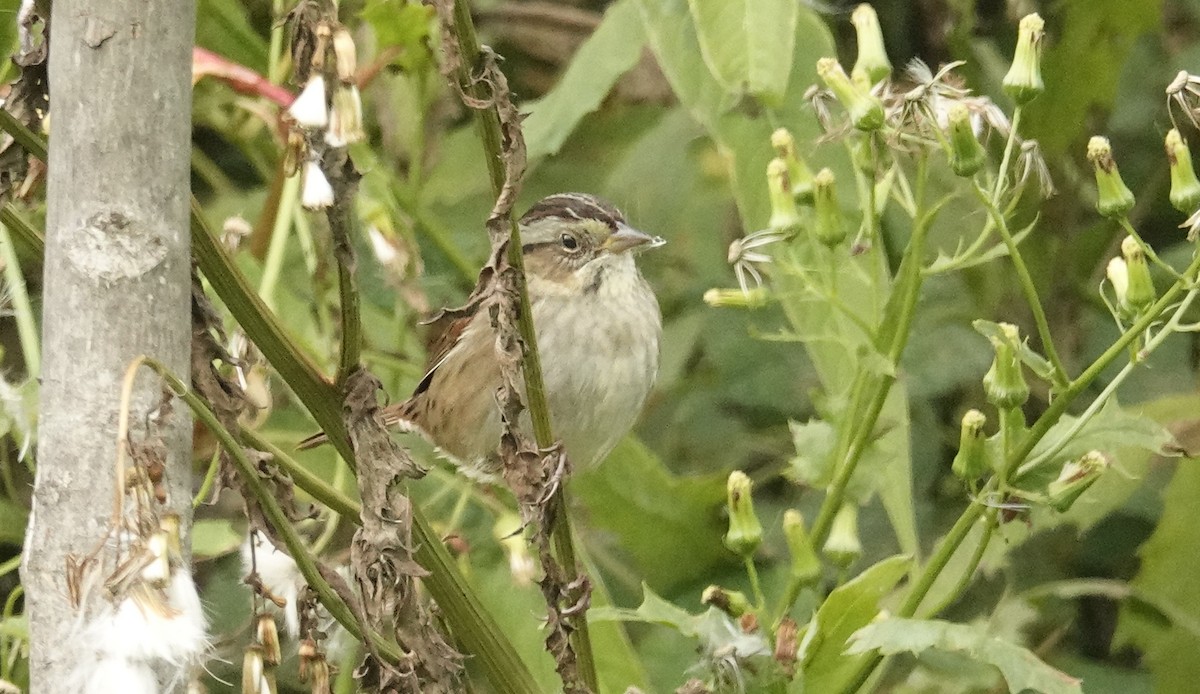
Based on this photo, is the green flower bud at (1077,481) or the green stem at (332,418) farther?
the green flower bud at (1077,481)

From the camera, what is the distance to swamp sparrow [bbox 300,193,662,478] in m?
2.28

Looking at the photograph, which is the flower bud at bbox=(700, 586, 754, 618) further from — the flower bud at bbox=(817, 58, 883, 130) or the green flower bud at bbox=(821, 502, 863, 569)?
the flower bud at bbox=(817, 58, 883, 130)

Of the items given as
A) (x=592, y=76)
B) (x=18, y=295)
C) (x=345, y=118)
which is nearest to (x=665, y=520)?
(x=592, y=76)

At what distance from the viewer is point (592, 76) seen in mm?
2143

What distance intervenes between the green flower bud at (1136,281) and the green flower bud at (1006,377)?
11 cm

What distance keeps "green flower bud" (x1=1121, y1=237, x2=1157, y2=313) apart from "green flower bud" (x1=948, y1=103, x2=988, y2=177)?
0.53ft

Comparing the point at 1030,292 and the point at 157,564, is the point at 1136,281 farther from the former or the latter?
the point at 157,564

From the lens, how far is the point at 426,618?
120 centimetres

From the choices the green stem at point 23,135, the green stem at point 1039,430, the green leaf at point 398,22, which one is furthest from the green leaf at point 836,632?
the green leaf at point 398,22

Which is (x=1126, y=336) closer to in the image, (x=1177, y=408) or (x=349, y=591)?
(x=349, y=591)

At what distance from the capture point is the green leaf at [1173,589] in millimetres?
2107

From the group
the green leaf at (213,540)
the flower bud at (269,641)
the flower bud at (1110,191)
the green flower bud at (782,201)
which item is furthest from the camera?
the green leaf at (213,540)

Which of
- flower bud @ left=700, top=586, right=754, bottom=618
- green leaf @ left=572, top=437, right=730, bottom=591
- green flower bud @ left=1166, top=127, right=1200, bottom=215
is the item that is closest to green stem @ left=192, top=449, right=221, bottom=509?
flower bud @ left=700, top=586, right=754, bottom=618

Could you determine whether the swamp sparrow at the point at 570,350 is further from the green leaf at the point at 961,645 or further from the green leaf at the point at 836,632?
the green leaf at the point at 961,645
